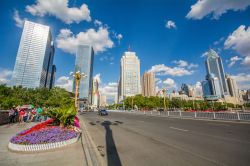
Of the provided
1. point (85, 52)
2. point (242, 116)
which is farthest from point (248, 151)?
point (85, 52)

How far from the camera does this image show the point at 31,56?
12900cm

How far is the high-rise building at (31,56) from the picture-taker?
410 ft

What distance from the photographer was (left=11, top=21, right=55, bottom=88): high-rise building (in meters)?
125

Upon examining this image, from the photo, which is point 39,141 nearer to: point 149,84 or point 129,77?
point 129,77

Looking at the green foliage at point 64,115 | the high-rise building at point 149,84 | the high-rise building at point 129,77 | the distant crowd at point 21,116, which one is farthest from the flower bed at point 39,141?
the high-rise building at point 149,84

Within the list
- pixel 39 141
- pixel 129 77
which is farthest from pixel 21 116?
pixel 129 77

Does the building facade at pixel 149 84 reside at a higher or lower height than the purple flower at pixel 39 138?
higher

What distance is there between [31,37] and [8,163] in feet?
537

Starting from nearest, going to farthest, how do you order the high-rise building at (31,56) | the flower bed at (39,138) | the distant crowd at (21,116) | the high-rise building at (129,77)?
the flower bed at (39,138) < the distant crowd at (21,116) < the high-rise building at (31,56) < the high-rise building at (129,77)

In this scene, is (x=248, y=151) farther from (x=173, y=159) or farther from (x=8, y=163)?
(x=8, y=163)

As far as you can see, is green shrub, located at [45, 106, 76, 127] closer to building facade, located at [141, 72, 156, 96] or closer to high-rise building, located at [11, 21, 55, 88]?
high-rise building, located at [11, 21, 55, 88]

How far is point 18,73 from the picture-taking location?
409 feet

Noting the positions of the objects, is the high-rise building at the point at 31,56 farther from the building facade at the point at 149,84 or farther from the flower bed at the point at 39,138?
the flower bed at the point at 39,138

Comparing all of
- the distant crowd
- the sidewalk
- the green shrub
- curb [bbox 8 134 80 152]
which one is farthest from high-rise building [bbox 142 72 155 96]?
the sidewalk
